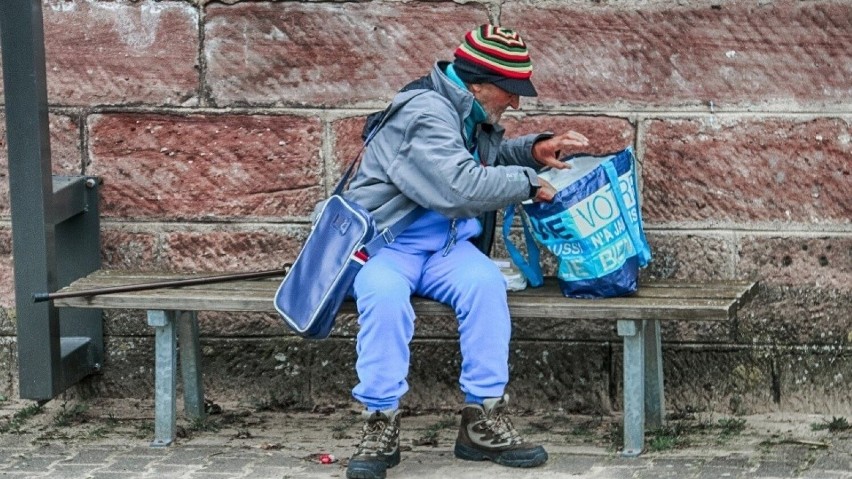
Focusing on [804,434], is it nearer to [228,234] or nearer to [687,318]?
[687,318]

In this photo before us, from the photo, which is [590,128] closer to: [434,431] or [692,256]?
[692,256]

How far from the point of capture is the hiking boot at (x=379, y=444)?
4730 millimetres

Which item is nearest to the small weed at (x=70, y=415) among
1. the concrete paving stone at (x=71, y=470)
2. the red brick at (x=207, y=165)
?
the concrete paving stone at (x=71, y=470)

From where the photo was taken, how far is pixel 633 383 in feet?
16.1

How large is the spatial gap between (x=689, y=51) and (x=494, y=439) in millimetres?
1542

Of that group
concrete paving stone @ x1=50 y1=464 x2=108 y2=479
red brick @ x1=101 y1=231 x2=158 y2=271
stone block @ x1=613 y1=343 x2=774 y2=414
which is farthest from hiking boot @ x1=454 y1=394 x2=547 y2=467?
red brick @ x1=101 y1=231 x2=158 y2=271

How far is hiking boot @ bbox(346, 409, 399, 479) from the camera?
473 cm

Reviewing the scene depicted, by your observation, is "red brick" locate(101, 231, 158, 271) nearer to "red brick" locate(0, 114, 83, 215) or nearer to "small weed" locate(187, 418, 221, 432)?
"red brick" locate(0, 114, 83, 215)

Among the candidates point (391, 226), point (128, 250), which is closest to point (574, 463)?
point (391, 226)

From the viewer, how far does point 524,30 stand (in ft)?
17.9

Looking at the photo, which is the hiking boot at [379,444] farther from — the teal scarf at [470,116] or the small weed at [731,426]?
→ the small weed at [731,426]

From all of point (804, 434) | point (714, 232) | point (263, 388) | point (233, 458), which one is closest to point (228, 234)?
point (263, 388)

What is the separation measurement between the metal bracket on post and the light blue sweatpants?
46.0 inches

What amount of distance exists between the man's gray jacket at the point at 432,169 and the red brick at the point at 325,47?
466mm
